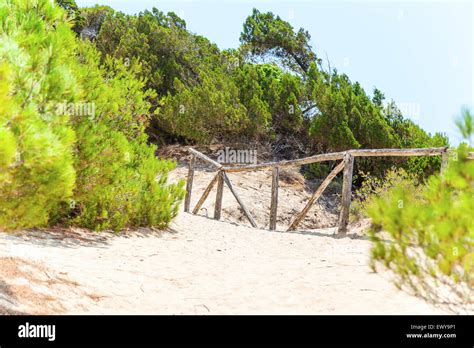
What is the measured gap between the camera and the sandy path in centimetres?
337

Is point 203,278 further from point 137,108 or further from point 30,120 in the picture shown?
point 137,108

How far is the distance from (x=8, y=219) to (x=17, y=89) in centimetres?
83

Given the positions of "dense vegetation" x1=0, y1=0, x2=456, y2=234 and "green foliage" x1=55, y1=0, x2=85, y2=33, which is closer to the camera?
"dense vegetation" x1=0, y1=0, x2=456, y2=234

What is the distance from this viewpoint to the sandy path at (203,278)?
3371mm

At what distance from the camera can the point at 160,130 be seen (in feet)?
53.4

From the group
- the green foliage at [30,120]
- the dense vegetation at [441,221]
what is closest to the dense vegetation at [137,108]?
the green foliage at [30,120]

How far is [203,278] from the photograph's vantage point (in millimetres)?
4445

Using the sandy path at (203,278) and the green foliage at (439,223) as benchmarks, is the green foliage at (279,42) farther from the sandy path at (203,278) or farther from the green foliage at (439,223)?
the green foliage at (439,223)

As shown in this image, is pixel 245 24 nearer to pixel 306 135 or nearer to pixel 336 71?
pixel 336 71
